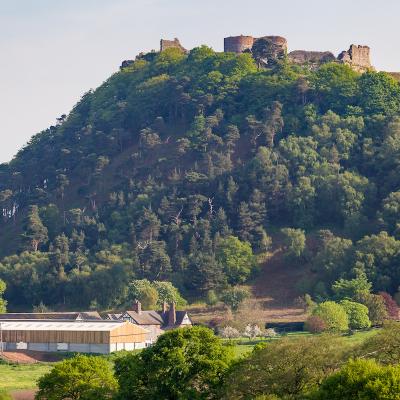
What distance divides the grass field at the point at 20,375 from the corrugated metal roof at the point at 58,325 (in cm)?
891

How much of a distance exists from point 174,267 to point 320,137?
25555mm

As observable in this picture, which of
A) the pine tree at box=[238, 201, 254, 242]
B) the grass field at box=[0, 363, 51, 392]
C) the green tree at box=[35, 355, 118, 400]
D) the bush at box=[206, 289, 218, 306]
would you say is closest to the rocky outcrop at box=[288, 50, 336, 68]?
the pine tree at box=[238, 201, 254, 242]

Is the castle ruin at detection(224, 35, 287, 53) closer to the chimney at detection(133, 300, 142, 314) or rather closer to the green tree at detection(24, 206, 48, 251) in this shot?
the green tree at detection(24, 206, 48, 251)

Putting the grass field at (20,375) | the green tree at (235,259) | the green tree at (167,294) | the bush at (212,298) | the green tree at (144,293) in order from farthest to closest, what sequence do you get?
the green tree at (235,259) → the bush at (212,298) → the green tree at (167,294) → the green tree at (144,293) → the grass field at (20,375)

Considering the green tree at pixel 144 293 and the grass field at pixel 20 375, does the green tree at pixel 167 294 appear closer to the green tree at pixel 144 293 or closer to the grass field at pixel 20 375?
the green tree at pixel 144 293

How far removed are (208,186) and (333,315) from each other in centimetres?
4115

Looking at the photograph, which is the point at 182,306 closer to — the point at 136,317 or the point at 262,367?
the point at 136,317

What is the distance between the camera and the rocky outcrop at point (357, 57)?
16600cm

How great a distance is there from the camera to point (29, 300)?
413 ft

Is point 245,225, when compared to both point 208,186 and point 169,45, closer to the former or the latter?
point 208,186

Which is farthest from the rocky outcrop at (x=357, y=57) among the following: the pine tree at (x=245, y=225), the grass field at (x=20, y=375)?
the grass field at (x=20, y=375)

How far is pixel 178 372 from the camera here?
57.1 meters

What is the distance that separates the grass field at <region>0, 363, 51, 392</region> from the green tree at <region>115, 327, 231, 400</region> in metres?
17.4

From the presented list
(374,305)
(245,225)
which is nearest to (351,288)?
(374,305)
